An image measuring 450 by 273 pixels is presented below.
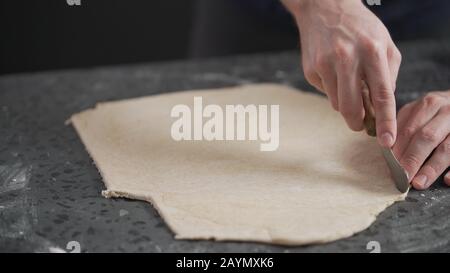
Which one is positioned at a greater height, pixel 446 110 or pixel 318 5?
pixel 318 5

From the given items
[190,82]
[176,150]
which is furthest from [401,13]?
[176,150]

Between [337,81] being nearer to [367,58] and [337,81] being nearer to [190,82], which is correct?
[367,58]

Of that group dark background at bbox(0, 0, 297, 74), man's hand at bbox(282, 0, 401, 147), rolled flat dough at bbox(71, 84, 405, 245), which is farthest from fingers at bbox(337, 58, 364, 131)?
dark background at bbox(0, 0, 297, 74)

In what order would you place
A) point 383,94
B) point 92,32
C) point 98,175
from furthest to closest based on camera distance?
point 92,32
point 98,175
point 383,94

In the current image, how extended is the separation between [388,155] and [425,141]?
11 centimetres

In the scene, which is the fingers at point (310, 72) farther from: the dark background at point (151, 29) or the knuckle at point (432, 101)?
the dark background at point (151, 29)

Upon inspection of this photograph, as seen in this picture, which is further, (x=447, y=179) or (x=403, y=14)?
(x=403, y=14)

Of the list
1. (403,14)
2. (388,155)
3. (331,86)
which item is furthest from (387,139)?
(403,14)

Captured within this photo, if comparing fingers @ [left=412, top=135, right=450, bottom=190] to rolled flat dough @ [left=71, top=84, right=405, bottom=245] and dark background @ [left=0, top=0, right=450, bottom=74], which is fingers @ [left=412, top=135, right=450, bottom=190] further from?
dark background @ [left=0, top=0, right=450, bottom=74]

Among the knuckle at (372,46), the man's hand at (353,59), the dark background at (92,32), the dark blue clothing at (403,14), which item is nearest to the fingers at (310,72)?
the man's hand at (353,59)

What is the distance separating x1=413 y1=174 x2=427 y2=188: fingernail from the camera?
1.09 meters

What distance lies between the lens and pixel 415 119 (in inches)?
47.1

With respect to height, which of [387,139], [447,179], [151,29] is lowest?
[151,29]

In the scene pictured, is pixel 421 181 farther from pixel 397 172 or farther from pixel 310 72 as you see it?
pixel 310 72
